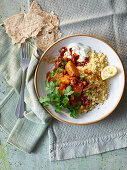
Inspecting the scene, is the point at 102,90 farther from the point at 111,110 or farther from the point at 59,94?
the point at 59,94

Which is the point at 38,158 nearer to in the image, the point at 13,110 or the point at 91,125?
the point at 13,110

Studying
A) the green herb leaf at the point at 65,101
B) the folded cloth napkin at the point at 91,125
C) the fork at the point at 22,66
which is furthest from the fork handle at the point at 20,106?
the green herb leaf at the point at 65,101

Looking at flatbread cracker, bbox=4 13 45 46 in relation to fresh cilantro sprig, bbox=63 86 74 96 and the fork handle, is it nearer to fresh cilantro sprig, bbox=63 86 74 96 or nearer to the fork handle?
the fork handle

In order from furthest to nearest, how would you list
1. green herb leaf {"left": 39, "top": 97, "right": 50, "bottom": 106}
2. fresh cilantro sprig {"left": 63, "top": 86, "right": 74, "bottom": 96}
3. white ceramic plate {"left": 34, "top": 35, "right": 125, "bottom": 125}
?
white ceramic plate {"left": 34, "top": 35, "right": 125, "bottom": 125}, green herb leaf {"left": 39, "top": 97, "right": 50, "bottom": 106}, fresh cilantro sprig {"left": 63, "top": 86, "right": 74, "bottom": 96}

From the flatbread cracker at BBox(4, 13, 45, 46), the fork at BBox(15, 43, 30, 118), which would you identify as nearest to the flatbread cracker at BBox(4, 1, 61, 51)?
the flatbread cracker at BBox(4, 13, 45, 46)

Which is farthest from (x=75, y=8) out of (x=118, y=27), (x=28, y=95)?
(x=28, y=95)

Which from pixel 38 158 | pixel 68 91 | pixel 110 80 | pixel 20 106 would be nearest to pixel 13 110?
pixel 20 106

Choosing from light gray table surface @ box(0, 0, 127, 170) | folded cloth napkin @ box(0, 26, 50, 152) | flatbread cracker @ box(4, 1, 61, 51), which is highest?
flatbread cracker @ box(4, 1, 61, 51)
